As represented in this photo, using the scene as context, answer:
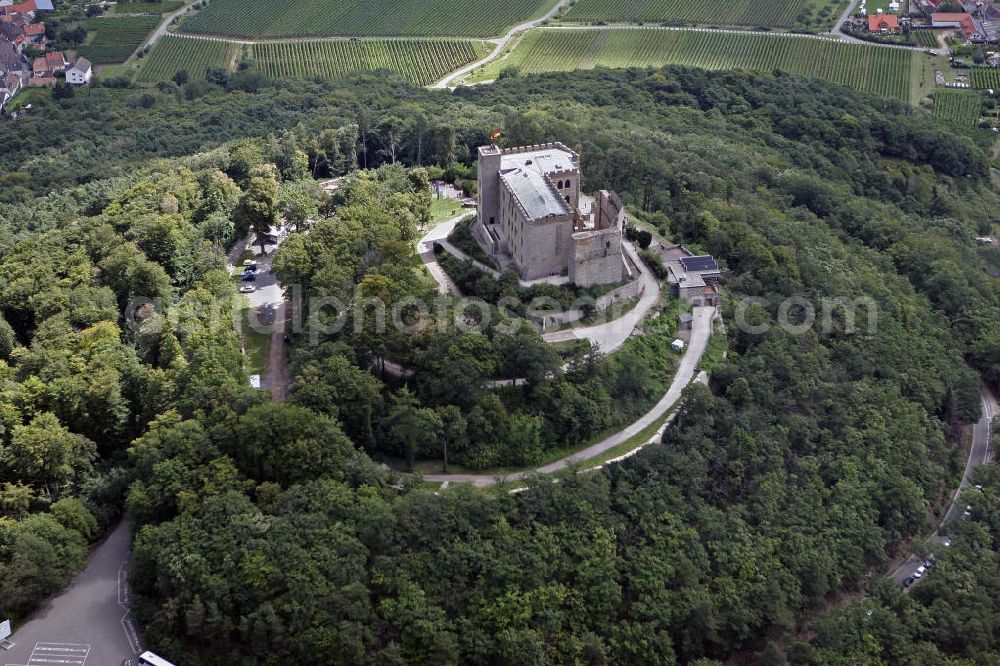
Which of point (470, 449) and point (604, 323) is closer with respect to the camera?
point (470, 449)

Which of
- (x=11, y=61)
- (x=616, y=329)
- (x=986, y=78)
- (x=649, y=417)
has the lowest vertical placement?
(x=649, y=417)

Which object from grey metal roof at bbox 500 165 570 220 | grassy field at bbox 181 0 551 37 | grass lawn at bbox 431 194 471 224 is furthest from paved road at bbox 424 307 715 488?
grassy field at bbox 181 0 551 37

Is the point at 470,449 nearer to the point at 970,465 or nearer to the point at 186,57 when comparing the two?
the point at 970,465

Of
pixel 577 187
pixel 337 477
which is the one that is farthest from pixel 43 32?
pixel 337 477

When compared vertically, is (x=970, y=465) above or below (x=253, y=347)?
below

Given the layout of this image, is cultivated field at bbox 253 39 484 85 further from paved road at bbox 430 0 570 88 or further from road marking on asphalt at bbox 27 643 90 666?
road marking on asphalt at bbox 27 643 90 666

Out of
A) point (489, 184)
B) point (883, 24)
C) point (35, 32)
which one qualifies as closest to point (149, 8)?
point (35, 32)
